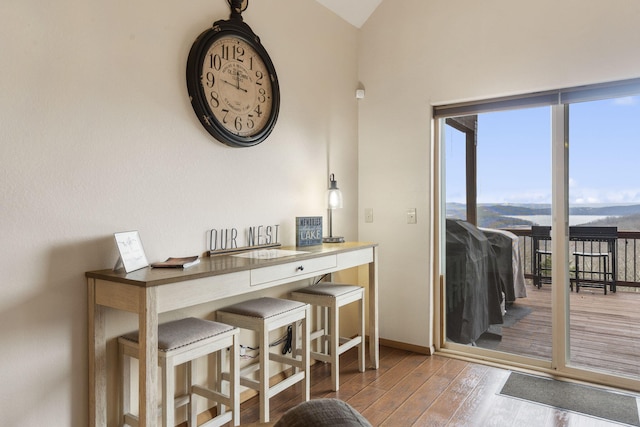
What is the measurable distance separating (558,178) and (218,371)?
8.00 ft

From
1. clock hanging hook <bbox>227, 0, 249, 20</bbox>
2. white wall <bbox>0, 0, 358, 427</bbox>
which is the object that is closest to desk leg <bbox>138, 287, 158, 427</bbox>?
white wall <bbox>0, 0, 358, 427</bbox>

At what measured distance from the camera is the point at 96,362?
1765 mm

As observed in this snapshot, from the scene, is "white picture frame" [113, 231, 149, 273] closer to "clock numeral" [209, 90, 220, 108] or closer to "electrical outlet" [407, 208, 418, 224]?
"clock numeral" [209, 90, 220, 108]

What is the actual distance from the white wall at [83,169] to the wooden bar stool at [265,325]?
226mm

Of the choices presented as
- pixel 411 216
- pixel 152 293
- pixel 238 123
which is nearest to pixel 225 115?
pixel 238 123

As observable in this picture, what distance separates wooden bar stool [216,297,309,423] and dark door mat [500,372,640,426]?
1.26m

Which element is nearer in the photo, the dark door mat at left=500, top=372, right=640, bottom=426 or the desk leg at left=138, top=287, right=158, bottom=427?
the desk leg at left=138, top=287, right=158, bottom=427

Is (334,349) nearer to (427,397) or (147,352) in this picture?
(427,397)

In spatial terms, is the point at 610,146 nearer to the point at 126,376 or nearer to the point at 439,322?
the point at 439,322

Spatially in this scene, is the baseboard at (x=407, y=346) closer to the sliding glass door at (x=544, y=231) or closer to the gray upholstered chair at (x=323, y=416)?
the sliding glass door at (x=544, y=231)

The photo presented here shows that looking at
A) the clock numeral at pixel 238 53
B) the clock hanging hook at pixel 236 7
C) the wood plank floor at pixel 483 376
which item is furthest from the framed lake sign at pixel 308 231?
the clock hanging hook at pixel 236 7

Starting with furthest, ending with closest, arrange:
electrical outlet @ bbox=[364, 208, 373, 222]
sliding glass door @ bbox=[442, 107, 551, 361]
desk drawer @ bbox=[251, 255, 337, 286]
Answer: electrical outlet @ bbox=[364, 208, 373, 222]
sliding glass door @ bbox=[442, 107, 551, 361]
desk drawer @ bbox=[251, 255, 337, 286]

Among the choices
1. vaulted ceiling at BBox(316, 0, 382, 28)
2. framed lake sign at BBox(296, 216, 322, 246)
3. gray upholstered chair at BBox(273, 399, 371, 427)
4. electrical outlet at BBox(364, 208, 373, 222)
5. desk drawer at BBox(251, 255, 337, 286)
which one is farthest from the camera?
electrical outlet at BBox(364, 208, 373, 222)

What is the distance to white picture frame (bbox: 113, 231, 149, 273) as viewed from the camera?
1.75m
